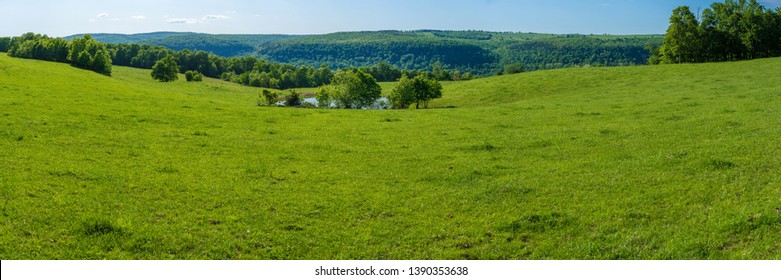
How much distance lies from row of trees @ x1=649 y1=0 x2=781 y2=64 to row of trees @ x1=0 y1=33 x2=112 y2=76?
335 ft

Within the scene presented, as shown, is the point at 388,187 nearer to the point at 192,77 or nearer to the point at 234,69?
the point at 192,77

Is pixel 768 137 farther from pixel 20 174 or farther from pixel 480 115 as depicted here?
pixel 20 174

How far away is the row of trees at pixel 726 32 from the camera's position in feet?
255

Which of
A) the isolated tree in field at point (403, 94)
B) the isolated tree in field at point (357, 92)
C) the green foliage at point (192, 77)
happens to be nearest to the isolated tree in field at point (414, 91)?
the isolated tree in field at point (403, 94)

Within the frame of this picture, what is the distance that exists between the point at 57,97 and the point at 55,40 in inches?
3246

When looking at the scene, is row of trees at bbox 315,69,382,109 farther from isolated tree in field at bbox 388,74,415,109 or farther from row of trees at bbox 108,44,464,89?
row of trees at bbox 108,44,464,89

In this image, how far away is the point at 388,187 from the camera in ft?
47.1

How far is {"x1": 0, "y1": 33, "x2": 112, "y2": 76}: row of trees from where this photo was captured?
94.0 meters

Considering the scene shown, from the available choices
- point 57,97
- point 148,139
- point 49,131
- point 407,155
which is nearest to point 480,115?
point 407,155

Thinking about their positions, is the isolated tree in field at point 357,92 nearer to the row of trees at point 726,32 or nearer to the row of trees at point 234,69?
the row of trees at point 726,32

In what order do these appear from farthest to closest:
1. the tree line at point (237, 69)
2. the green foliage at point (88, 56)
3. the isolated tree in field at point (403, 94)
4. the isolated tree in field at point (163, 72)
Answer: the tree line at point (237, 69) < the isolated tree in field at point (163, 72) < the green foliage at point (88, 56) < the isolated tree in field at point (403, 94)

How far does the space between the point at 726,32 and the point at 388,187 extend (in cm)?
8699

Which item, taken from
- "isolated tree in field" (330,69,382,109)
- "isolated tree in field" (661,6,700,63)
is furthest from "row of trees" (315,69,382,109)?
"isolated tree in field" (661,6,700,63)

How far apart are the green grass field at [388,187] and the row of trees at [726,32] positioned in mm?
60677
